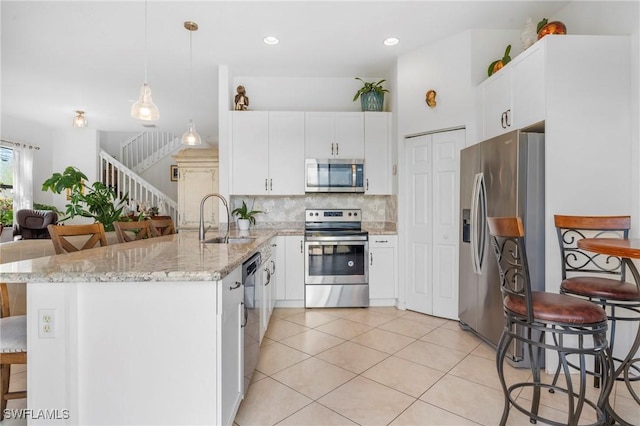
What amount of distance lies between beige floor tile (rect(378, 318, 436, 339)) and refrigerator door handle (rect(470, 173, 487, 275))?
765 mm

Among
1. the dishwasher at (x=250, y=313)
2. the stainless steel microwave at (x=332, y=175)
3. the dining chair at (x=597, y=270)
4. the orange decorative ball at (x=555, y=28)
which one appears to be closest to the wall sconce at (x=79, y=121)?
the stainless steel microwave at (x=332, y=175)

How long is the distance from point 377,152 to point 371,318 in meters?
1.97

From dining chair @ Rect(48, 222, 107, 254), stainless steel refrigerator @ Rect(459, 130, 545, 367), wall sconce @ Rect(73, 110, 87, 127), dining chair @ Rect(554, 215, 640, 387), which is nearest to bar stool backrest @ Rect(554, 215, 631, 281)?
dining chair @ Rect(554, 215, 640, 387)

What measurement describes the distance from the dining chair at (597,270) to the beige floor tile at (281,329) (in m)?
2.08

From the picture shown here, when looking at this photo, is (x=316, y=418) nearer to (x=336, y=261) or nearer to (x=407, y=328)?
(x=407, y=328)

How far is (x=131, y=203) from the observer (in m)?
6.79

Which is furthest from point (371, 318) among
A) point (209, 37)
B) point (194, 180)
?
point (194, 180)

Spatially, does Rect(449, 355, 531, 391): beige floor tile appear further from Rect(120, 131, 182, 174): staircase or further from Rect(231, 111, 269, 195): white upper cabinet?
Rect(120, 131, 182, 174): staircase

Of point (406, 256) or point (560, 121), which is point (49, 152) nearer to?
point (406, 256)

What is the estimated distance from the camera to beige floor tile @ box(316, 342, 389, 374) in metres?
2.35

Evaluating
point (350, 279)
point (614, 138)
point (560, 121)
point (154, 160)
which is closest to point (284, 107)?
point (350, 279)

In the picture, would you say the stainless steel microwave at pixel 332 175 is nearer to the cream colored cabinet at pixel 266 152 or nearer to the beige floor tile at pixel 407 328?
the cream colored cabinet at pixel 266 152

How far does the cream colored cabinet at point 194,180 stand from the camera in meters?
5.52

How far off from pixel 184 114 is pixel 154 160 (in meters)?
2.88
